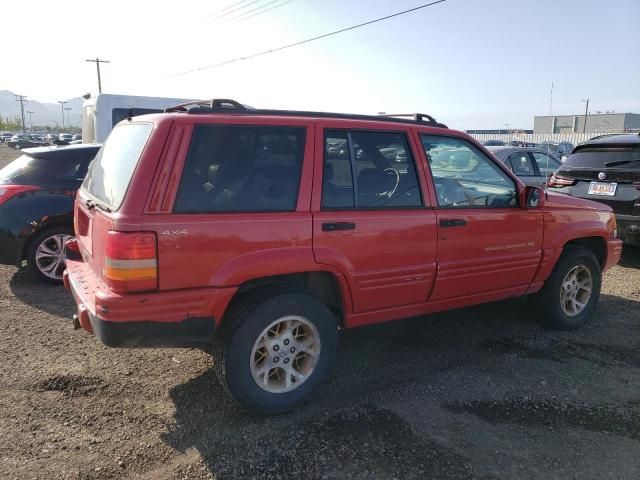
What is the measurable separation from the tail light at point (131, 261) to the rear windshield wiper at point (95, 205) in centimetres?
28

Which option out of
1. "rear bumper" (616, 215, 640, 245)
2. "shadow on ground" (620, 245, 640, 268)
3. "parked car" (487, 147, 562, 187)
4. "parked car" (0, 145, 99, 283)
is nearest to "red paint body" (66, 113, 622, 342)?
"parked car" (0, 145, 99, 283)

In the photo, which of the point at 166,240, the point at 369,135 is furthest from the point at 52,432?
the point at 369,135

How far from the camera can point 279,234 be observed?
3.10m

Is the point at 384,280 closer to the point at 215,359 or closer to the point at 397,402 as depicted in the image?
the point at 397,402

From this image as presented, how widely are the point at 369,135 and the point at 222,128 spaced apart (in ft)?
3.55

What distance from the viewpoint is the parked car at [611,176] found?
6.82m

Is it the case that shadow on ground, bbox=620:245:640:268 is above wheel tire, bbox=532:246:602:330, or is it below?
below

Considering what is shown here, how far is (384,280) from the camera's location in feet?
11.8

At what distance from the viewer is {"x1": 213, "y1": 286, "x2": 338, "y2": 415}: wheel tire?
310 centimetres

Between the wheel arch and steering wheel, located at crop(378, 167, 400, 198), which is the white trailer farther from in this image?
the wheel arch

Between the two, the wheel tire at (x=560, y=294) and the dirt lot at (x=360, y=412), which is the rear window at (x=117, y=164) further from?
the wheel tire at (x=560, y=294)

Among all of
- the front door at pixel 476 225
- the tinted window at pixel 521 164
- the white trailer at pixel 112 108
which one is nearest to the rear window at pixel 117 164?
the front door at pixel 476 225

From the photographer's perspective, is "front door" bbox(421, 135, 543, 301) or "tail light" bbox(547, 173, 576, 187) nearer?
"front door" bbox(421, 135, 543, 301)

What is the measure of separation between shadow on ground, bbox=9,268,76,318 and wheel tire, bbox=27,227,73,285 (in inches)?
3.1
